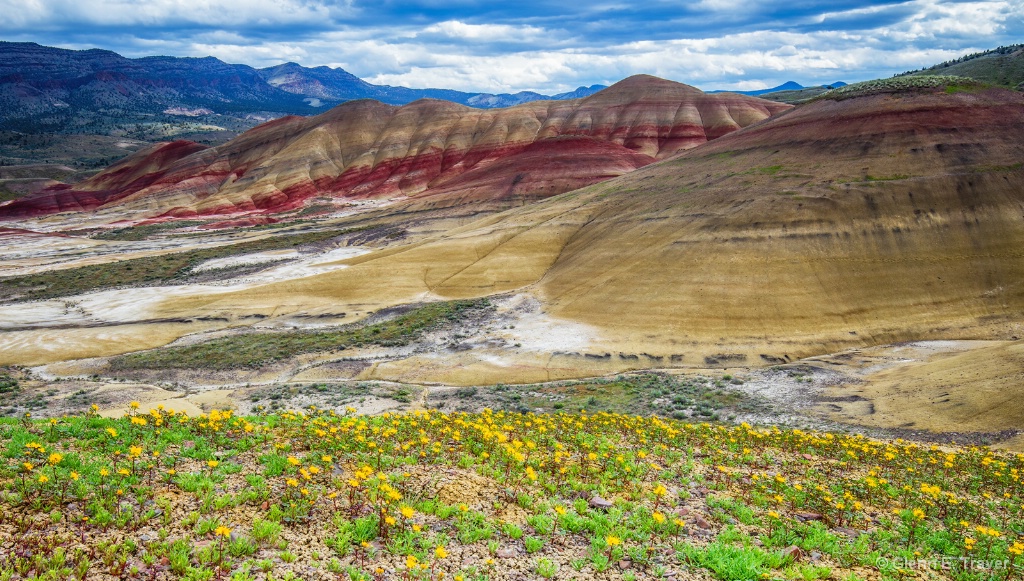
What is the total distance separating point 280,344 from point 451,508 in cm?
2696

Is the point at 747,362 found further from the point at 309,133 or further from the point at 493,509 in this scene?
the point at 309,133

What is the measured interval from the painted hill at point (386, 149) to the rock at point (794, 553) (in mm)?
82474

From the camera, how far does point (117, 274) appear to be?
2036 inches

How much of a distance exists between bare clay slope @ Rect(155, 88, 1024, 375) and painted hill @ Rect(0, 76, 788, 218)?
43270 mm

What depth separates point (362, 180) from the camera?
107375mm

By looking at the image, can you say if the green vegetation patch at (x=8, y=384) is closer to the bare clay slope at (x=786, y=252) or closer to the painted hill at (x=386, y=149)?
the bare clay slope at (x=786, y=252)

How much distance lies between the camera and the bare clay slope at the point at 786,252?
30500 mm

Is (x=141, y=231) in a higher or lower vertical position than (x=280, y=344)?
higher

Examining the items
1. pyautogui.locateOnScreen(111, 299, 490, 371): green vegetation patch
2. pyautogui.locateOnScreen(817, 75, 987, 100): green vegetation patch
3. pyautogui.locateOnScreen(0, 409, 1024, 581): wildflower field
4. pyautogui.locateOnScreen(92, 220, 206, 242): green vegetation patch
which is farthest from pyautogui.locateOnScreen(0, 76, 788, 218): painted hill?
pyautogui.locateOnScreen(0, 409, 1024, 581): wildflower field

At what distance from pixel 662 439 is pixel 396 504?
6.40m

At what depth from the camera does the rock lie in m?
6.77

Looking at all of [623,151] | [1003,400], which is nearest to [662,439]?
[1003,400]
